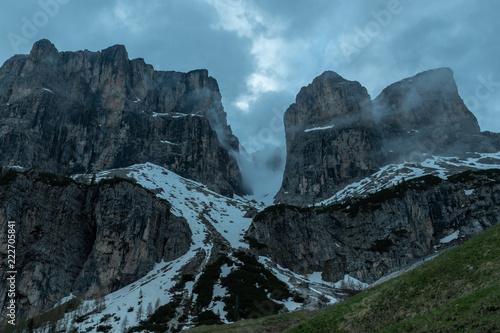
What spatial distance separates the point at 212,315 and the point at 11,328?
5384 centimetres

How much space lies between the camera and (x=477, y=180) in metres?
169

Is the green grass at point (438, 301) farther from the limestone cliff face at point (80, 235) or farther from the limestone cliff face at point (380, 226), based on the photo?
the limestone cliff face at point (380, 226)

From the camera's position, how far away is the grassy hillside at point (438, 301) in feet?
68.5

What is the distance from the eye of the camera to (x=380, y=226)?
6644 inches

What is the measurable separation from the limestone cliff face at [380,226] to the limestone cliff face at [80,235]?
43.7 metres

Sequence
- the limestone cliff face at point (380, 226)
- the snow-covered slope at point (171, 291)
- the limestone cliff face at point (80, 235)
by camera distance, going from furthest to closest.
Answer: the limestone cliff face at point (380, 226)
the limestone cliff face at point (80, 235)
the snow-covered slope at point (171, 291)

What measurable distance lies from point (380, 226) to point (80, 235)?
130090 millimetres

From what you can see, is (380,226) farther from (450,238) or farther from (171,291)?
(171,291)

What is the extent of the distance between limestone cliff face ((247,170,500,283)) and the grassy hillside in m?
119

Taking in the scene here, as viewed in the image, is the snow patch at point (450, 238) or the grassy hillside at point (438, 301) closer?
the grassy hillside at point (438, 301)

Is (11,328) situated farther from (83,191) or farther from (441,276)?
(441,276)

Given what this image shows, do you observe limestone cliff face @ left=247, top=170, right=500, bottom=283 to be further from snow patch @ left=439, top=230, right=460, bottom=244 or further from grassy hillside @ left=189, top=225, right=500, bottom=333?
grassy hillside @ left=189, top=225, right=500, bottom=333

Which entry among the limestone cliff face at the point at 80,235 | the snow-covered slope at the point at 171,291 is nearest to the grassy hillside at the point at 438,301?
the snow-covered slope at the point at 171,291

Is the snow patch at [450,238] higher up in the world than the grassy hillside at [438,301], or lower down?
higher up
